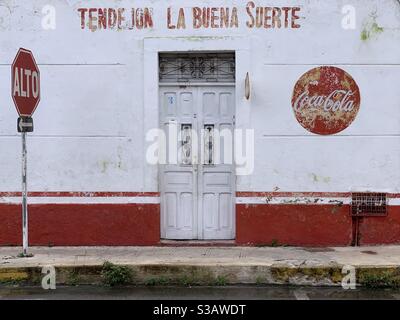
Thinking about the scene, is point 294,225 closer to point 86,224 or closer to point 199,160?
point 199,160

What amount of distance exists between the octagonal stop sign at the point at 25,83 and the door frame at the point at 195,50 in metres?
1.54

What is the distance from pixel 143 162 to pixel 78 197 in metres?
1.08

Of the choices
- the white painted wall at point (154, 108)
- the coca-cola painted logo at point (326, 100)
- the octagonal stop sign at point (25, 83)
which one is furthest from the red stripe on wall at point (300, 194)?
the octagonal stop sign at point (25, 83)

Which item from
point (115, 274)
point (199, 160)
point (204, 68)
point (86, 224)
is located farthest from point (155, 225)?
point (204, 68)

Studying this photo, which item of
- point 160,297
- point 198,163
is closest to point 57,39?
point 198,163

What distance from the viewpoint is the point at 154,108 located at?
28.5 ft

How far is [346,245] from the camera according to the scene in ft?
28.5

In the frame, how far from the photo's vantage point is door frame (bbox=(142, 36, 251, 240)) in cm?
859

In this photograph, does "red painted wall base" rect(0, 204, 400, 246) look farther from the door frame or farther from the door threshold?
the door frame

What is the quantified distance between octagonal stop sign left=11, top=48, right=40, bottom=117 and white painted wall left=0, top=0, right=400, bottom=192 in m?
0.46

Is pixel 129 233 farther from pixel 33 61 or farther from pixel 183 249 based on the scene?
pixel 33 61

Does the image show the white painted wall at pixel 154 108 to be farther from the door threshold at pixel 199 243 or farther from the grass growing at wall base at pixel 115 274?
the grass growing at wall base at pixel 115 274

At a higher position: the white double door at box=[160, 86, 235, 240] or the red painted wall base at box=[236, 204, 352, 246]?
the white double door at box=[160, 86, 235, 240]

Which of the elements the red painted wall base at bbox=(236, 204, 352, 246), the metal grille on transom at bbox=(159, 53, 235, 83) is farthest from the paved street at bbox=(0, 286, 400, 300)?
the metal grille on transom at bbox=(159, 53, 235, 83)
